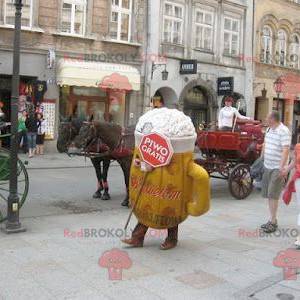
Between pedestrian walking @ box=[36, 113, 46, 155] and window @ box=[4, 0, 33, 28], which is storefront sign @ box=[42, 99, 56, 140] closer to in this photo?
pedestrian walking @ box=[36, 113, 46, 155]

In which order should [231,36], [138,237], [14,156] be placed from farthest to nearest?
[231,36]
[14,156]
[138,237]

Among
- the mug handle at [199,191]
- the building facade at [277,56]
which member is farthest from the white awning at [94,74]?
the mug handle at [199,191]

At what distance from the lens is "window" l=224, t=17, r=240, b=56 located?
27.3 metres

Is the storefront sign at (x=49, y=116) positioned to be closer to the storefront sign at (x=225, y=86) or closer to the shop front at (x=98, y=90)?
the shop front at (x=98, y=90)

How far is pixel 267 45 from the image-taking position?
29.9 meters

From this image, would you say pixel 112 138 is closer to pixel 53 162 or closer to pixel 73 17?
pixel 53 162

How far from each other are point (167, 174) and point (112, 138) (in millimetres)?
3249

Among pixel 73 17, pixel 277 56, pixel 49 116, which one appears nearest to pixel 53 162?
pixel 49 116

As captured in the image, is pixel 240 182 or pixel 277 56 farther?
pixel 277 56

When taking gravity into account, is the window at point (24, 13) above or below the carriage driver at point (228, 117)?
above

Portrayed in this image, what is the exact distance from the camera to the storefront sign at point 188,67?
2389 cm

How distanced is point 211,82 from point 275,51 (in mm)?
6322

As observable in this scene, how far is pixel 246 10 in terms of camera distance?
91.8 feet

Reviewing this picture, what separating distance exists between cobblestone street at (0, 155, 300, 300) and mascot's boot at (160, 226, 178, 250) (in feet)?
0.26
